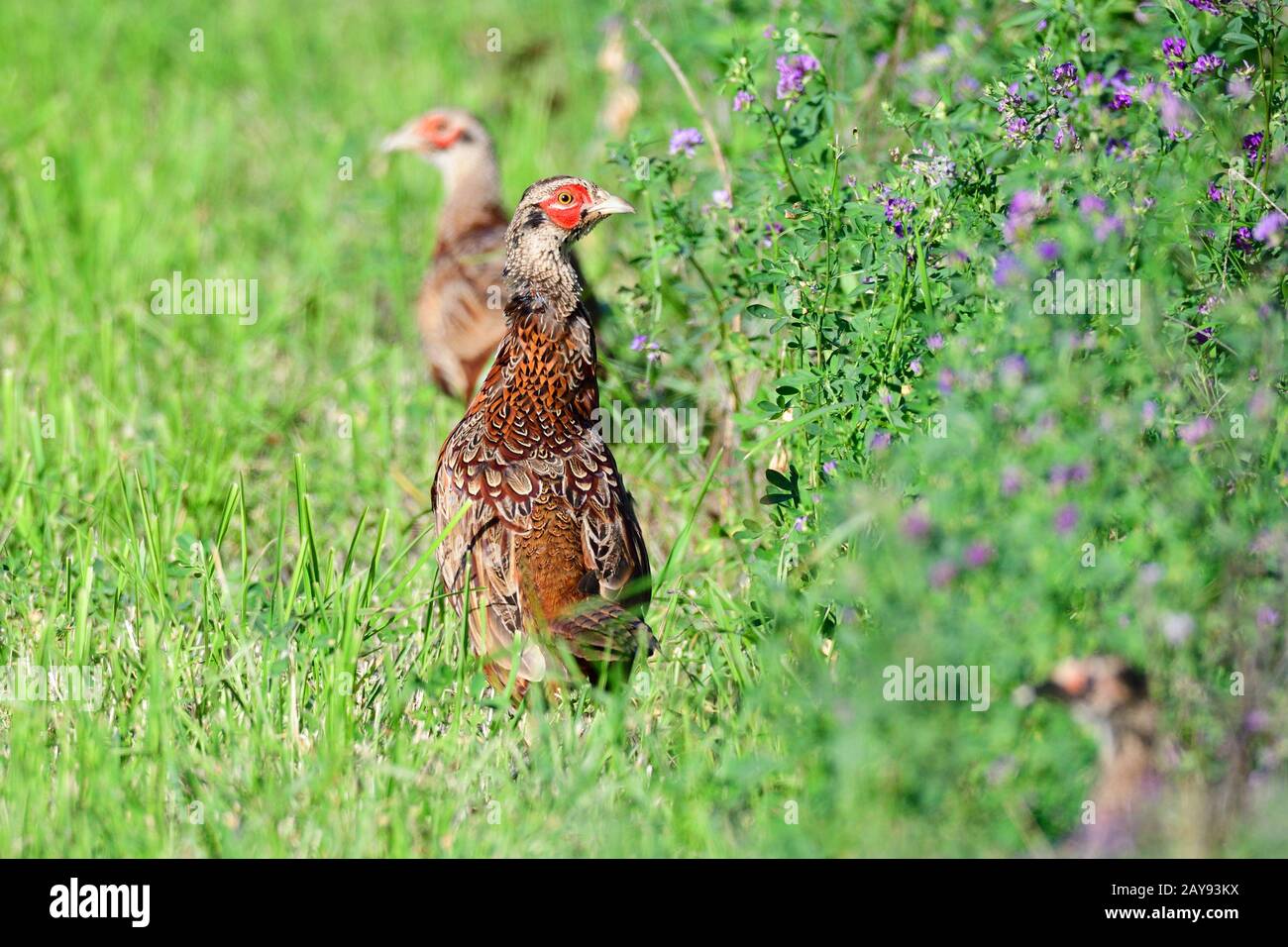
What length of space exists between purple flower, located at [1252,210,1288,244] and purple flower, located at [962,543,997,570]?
54.9 inches

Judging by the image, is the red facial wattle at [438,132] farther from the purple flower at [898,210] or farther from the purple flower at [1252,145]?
the purple flower at [1252,145]

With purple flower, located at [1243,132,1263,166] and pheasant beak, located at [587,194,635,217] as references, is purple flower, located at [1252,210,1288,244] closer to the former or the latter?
purple flower, located at [1243,132,1263,166]

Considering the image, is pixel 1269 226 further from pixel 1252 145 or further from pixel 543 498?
pixel 543 498

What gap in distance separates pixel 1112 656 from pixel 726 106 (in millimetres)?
4758

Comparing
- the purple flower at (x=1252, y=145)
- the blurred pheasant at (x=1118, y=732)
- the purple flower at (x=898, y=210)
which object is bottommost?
the blurred pheasant at (x=1118, y=732)

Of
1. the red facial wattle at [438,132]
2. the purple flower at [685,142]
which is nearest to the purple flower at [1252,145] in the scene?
the purple flower at [685,142]

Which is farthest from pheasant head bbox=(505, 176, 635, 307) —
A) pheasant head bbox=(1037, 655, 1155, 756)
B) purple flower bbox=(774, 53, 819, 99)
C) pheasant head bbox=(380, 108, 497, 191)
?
pheasant head bbox=(380, 108, 497, 191)

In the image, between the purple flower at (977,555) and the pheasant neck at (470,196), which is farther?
the pheasant neck at (470,196)

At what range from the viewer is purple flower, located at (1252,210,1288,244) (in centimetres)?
400

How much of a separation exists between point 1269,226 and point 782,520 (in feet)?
5.11

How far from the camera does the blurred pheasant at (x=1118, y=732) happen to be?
3.24 metres

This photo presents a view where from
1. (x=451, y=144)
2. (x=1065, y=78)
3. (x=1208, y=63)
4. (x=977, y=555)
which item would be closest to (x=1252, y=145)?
(x=1208, y=63)

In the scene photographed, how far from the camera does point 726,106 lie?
295 inches

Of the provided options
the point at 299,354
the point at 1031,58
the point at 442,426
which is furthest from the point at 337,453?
the point at 1031,58
